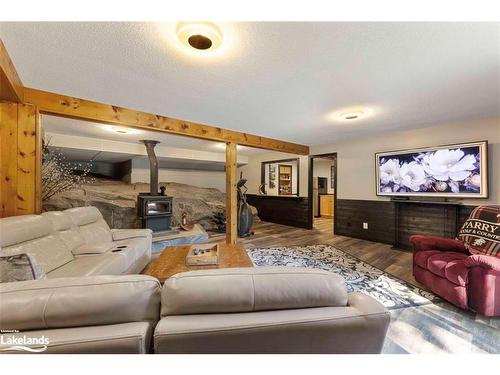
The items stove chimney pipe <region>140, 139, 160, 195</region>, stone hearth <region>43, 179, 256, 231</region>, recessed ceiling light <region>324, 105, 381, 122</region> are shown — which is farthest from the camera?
stove chimney pipe <region>140, 139, 160, 195</region>

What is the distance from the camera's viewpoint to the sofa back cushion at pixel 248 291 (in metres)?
0.75

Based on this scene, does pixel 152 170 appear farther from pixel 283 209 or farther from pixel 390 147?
pixel 390 147

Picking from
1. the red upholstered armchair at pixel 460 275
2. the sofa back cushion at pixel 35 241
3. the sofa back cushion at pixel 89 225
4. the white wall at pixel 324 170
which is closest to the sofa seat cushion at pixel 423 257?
the red upholstered armchair at pixel 460 275

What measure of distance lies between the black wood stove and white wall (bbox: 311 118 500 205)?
3708 mm

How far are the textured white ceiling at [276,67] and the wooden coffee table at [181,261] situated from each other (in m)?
1.71

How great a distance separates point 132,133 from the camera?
12.8 feet

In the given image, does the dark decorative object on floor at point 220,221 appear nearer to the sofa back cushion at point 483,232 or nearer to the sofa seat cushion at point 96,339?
the sofa back cushion at point 483,232

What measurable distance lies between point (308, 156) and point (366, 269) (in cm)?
320

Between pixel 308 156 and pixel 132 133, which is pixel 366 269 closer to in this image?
pixel 308 156

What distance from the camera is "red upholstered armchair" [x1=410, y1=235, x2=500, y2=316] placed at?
1699 millimetres

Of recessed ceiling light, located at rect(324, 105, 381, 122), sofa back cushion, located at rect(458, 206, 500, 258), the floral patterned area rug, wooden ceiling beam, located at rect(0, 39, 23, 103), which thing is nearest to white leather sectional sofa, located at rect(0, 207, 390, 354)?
the floral patterned area rug

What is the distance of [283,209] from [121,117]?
4.54 metres

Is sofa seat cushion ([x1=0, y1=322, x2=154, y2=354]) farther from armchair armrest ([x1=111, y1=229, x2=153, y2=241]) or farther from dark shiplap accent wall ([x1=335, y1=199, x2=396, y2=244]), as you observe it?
dark shiplap accent wall ([x1=335, y1=199, x2=396, y2=244])

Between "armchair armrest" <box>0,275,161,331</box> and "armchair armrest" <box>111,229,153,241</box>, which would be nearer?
"armchair armrest" <box>0,275,161,331</box>
